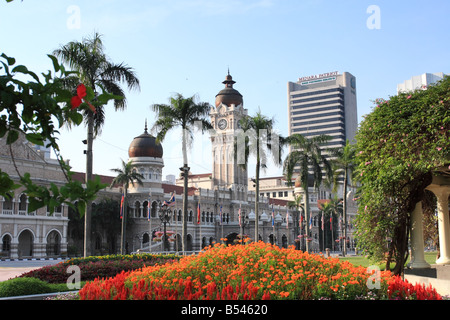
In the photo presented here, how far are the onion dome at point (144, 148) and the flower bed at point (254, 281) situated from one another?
47249mm

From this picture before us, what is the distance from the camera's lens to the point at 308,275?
8781 mm

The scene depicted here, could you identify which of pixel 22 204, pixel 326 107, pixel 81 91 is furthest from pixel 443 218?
pixel 326 107

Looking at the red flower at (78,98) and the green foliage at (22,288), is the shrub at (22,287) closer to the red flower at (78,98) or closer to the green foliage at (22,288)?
the green foliage at (22,288)

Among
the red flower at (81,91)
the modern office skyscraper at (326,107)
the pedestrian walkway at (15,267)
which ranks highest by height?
the modern office skyscraper at (326,107)

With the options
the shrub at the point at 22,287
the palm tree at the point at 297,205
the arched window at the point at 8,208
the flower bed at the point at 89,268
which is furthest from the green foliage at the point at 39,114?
the palm tree at the point at 297,205

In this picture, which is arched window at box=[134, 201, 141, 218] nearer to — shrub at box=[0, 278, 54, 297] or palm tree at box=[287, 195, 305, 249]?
palm tree at box=[287, 195, 305, 249]

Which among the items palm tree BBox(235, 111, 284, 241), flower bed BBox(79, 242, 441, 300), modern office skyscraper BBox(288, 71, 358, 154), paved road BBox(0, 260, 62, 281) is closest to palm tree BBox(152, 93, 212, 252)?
palm tree BBox(235, 111, 284, 241)

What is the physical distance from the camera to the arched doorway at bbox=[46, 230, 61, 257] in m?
45.6

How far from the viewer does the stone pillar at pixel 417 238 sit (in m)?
14.4

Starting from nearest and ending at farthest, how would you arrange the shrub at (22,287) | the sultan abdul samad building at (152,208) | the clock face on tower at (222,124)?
1. the shrub at (22,287)
2. the sultan abdul samad building at (152,208)
3. the clock face on tower at (222,124)

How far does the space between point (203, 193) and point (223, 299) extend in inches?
2306

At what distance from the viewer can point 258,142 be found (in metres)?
31.3
